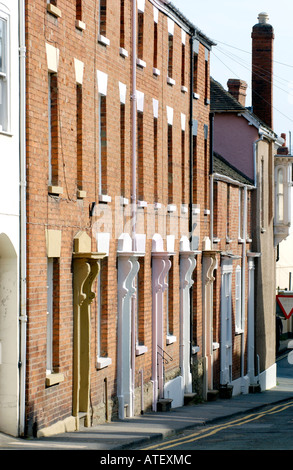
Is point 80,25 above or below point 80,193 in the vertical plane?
above

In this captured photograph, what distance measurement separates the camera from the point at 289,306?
36031 mm

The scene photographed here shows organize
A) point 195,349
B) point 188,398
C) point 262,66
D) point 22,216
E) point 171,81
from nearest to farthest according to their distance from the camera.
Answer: point 22,216 < point 171,81 < point 188,398 < point 195,349 < point 262,66

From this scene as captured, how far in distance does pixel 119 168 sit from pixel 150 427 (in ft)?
18.3

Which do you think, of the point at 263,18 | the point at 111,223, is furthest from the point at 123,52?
the point at 263,18

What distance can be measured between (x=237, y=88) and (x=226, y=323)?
12.8m

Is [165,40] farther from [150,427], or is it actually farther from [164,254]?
[150,427]

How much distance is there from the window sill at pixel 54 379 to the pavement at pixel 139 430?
89 centimetres

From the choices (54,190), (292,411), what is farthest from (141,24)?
(292,411)

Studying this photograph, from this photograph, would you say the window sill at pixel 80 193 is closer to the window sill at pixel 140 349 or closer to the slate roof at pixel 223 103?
the window sill at pixel 140 349

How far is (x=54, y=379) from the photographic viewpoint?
17.8m

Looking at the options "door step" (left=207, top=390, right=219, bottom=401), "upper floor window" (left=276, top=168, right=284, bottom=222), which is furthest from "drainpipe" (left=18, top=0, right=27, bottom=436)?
"upper floor window" (left=276, top=168, right=284, bottom=222)

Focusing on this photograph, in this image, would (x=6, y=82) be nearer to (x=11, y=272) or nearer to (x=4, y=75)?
(x=4, y=75)

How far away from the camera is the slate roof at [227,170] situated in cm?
3531

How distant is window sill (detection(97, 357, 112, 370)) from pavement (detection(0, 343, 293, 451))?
3.77 feet
